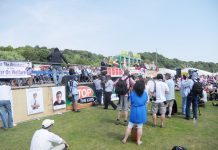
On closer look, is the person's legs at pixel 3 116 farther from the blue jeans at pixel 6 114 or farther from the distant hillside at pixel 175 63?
the distant hillside at pixel 175 63

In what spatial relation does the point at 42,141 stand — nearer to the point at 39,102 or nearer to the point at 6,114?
the point at 6,114

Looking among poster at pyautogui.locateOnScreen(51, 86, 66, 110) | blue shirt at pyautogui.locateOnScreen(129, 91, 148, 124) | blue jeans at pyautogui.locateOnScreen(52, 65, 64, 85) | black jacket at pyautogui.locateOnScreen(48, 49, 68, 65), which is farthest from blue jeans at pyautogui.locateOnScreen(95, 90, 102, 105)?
blue shirt at pyautogui.locateOnScreen(129, 91, 148, 124)

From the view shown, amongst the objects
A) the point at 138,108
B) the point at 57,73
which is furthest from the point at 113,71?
the point at 138,108

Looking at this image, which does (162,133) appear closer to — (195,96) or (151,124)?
(151,124)

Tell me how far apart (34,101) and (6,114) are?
77.7 inches

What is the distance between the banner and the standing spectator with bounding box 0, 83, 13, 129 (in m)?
1.09

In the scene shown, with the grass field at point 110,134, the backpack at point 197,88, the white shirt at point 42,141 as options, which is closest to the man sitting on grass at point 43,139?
the white shirt at point 42,141

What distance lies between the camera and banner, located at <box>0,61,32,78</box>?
1086 cm

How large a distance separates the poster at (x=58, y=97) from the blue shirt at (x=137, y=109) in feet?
21.0

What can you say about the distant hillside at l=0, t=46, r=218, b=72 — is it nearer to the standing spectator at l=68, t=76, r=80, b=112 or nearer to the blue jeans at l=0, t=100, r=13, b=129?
the standing spectator at l=68, t=76, r=80, b=112

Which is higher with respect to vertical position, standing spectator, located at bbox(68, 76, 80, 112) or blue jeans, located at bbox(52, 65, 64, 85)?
blue jeans, located at bbox(52, 65, 64, 85)

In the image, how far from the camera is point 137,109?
25.5 feet

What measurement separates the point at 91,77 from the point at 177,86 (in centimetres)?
1552

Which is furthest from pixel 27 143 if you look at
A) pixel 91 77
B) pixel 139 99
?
pixel 91 77
